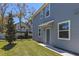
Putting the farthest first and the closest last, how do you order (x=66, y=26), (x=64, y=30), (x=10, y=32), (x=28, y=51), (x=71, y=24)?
(x=10, y=32)
(x=28, y=51)
(x=64, y=30)
(x=66, y=26)
(x=71, y=24)

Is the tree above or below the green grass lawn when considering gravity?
above

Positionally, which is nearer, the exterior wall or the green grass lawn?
the exterior wall

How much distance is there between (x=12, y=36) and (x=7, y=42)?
1247mm

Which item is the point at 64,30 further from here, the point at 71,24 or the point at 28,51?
the point at 28,51

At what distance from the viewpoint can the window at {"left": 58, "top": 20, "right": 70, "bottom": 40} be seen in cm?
1439

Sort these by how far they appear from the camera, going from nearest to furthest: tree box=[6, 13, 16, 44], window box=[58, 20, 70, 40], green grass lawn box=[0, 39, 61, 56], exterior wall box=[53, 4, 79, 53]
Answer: exterior wall box=[53, 4, 79, 53] → green grass lawn box=[0, 39, 61, 56] → window box=[58, 20, 70, 40] → tree box=[6, 13, 16, 44]

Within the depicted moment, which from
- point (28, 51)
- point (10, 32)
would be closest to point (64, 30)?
point (28, 51)

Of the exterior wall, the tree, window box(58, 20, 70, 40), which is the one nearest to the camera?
the exterior wall

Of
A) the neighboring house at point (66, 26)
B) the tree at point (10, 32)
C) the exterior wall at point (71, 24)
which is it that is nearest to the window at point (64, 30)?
the neighboring house at point (66, 26)

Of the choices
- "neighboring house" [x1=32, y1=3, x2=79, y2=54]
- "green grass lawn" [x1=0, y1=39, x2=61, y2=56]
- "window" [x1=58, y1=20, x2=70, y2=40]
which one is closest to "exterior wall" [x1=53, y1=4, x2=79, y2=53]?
"neighboring house" [x1=32, y1=3, x2=79, y2=54]

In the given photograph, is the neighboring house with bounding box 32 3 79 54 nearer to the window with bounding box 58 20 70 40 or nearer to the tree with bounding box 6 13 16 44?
the window with bounding box 58 20 70 40

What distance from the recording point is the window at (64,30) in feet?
47.2

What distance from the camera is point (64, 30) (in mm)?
15445

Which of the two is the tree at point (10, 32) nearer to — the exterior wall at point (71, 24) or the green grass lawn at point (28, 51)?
the green grass lawn at point (28, 51)
